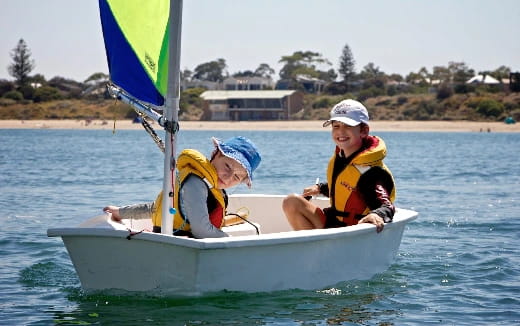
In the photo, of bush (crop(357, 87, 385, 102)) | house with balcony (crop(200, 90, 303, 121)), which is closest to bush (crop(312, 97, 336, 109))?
house with balcony (crop(200, 90, 303, 121))

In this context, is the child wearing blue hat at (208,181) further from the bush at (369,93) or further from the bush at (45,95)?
the bush at (45,95)

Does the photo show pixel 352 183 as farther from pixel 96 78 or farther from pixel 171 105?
pixel 96 78

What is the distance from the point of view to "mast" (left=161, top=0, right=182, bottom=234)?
5.33 m

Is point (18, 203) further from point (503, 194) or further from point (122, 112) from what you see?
point (122, 112)

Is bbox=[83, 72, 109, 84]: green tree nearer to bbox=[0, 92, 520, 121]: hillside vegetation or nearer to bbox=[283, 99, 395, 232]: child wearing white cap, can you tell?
bbox=[0, 92, 520, 121]: hillside vegetation

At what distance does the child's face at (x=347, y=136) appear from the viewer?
623 centimetres

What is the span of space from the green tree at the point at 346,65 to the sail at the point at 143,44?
290ft

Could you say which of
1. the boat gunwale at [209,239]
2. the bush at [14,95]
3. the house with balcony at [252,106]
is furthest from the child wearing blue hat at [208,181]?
the bush at [14,95]

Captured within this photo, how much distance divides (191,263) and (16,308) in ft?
4.66

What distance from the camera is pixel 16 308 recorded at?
233 inches

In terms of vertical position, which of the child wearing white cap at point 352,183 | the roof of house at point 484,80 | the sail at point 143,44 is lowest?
the child wearing white cap at point 352,183

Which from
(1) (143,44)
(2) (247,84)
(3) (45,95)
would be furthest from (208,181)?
(2) (247,84)

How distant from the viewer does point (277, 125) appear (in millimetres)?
70438

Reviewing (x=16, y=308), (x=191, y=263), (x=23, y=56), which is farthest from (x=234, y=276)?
(x=23, y=56)
